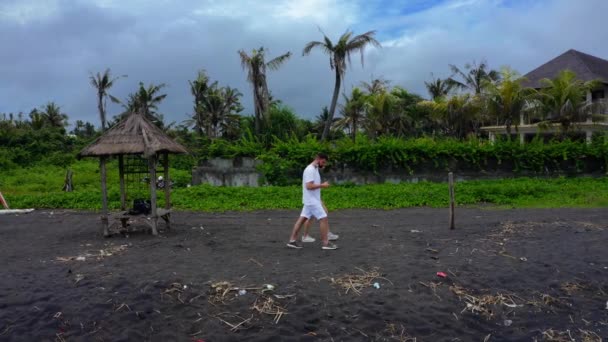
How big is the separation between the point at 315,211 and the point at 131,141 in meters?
4.28

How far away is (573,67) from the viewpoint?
31.1m

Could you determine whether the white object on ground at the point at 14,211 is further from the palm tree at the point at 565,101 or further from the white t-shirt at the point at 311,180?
the palm tree at the point at 565,101

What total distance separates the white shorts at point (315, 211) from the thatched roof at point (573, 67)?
982 inches

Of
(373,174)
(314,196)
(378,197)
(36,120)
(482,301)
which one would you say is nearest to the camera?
(482,301)

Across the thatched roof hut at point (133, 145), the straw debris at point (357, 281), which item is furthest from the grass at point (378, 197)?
the straw debris at point (357, 281)

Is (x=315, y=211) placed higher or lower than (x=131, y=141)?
lower

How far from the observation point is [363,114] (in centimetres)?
3344

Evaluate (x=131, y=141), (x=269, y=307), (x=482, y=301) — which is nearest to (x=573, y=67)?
(x=131, y=141)

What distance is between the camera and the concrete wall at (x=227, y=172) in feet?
69.3

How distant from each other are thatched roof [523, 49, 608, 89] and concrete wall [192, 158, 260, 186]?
18011 mm

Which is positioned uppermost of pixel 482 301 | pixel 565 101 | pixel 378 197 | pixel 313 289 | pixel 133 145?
pixel 565 101

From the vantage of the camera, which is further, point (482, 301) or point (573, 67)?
point (573, 67)

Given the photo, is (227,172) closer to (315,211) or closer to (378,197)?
(378,197)

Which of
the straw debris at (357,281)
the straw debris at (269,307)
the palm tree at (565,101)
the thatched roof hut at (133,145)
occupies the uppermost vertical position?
the palm tree at (565,101)
